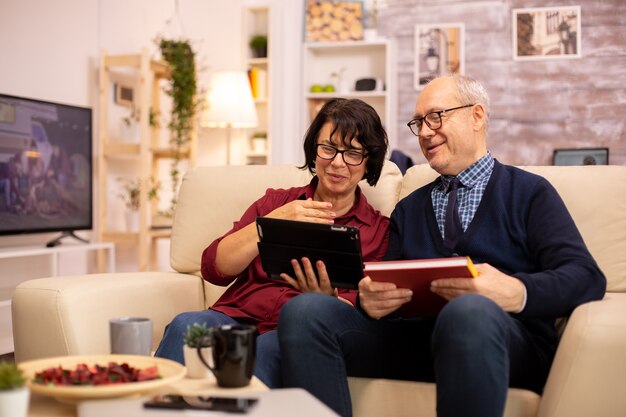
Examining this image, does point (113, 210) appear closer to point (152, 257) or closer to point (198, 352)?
point (152, 257)

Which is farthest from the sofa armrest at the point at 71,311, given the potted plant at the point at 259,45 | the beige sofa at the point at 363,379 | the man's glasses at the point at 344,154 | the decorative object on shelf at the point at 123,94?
the potted plant at the point at 259,45

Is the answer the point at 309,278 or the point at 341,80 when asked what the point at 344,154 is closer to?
the point at 309,278

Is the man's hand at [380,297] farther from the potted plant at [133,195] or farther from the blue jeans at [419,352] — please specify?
the potted plant at [133,195]

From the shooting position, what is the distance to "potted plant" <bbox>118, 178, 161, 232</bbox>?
4.46 meters

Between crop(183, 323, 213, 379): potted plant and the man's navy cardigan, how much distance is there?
686 mm

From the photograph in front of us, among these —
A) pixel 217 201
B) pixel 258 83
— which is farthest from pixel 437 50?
pixel 217 201

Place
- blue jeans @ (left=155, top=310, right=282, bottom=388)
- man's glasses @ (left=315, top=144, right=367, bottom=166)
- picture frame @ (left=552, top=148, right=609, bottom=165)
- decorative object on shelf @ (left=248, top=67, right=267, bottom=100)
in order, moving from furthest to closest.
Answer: decorative object on shelf @ (left=248, top=67, right=267, bottom=100), picture frame @ (left=552, top=148, right=609, bottom=165), man's glasses @ (left=315, top=144, right=367, bottom=166), blue jeans @ (left=155, top=310, right=282, bottom=388)

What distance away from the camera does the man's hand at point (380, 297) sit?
5.51 feet

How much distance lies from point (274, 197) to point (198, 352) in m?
0.87

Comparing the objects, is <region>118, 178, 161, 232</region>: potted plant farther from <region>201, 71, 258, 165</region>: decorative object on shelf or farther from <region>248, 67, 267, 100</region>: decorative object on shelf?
<region>248, 67, 267, 100</region>: decorative object on shelf

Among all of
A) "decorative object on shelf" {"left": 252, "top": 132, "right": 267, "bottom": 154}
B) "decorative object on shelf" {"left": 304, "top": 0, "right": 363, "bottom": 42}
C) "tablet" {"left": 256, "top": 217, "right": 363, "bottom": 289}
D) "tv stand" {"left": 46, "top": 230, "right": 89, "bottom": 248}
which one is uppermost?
"decorative object on shelf" {"left": 304, "top": 0, "right": 363, "bottom": 42}

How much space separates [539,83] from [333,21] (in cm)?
162

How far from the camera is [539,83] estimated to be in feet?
18.1

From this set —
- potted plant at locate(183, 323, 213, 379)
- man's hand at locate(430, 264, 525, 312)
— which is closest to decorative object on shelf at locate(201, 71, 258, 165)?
man's hand at locate(430, 264, 525, 312)
